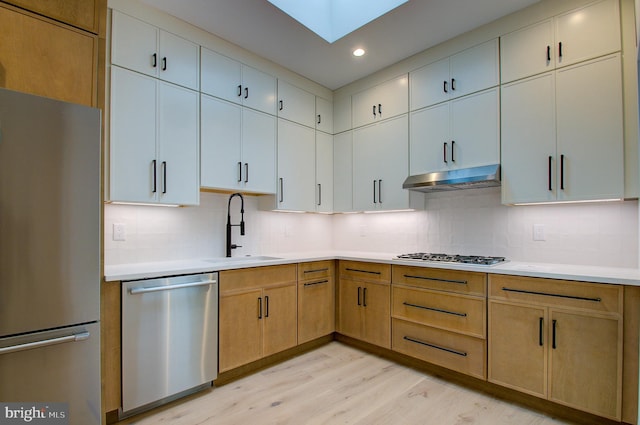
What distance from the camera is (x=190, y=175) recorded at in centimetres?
265

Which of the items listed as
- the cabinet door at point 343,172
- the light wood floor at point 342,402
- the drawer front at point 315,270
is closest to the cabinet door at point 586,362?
the light wood floor at point 342,402

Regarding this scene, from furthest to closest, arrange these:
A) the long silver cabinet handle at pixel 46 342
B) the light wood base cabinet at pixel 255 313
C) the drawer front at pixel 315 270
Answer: the drawer front at pixel 315 270, the light wood base cabinet at pixel 255 313, the long silver cabinet handle at pixel 46 342

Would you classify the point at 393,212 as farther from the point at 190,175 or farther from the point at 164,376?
the point at 164,376

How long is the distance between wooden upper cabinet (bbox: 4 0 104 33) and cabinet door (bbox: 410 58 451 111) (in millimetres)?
2503

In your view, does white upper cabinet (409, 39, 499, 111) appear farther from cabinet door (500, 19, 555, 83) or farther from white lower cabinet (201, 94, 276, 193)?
white lower cabinet (201, 94, 276, 193)

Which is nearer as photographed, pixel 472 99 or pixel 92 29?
pixel 92 29

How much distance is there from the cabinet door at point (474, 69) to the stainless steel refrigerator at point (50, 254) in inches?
106

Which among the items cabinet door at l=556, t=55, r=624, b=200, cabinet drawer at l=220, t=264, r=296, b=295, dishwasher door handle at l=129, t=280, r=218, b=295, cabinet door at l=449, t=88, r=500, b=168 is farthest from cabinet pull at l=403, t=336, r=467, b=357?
dishwasher door handle at l=129, t=280, r=218, b=295

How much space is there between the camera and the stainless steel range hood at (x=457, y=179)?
101 inches

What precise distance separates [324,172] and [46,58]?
2604 millimetres

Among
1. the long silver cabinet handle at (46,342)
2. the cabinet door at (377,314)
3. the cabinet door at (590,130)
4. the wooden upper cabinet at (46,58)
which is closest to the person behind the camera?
the long silver cabinet handle at (46,342)

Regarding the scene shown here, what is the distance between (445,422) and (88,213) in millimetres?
2334

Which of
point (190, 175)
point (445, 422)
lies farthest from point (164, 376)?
point (445, 422)

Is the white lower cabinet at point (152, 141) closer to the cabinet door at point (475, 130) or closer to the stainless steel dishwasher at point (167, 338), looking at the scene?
the stainless steel dishwasher at point (167, 338)
